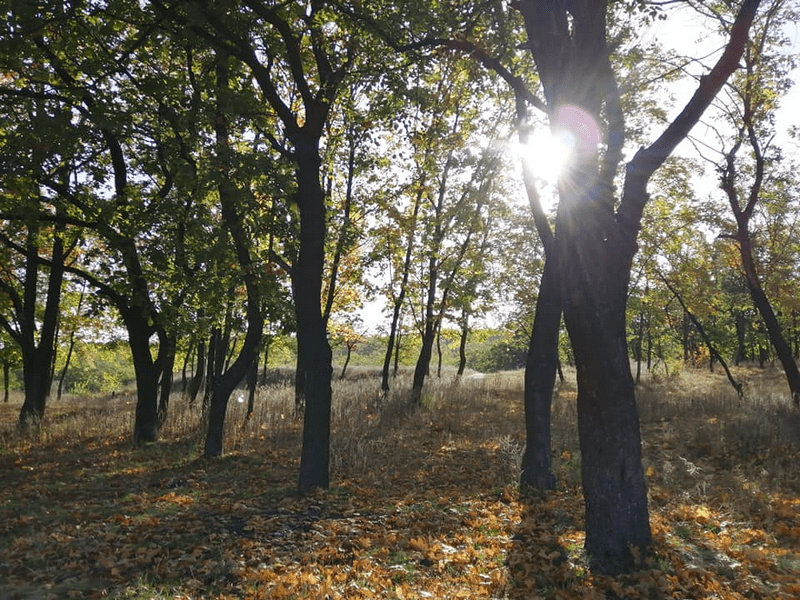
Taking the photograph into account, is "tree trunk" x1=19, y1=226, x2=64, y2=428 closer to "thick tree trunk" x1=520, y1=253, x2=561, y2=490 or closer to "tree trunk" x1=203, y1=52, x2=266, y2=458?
"tree trunk" x1=203, y1=52, x2=266, y2=458

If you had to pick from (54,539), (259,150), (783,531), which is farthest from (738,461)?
(54,539)

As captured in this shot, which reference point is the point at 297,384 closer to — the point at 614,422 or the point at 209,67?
the point at 209,67

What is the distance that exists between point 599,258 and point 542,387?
341 cm

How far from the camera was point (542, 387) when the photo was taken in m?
7.95

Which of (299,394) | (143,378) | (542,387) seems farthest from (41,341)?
(542,387)

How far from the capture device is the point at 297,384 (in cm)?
1550

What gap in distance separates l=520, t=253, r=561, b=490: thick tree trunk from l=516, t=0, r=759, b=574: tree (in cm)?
260

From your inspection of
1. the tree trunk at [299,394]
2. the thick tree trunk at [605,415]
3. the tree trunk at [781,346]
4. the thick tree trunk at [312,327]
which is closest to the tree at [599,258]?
the thick tree trunk at [605,415]

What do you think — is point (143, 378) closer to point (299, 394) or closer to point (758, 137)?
point (299, 394)

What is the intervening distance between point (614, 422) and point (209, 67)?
9439 millimetres

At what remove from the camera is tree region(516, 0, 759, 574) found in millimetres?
4840

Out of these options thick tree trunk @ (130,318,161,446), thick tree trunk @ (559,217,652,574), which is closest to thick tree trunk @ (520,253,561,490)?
thick tree trunk @ (559,217,652,574)

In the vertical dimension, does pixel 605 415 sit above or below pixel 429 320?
below

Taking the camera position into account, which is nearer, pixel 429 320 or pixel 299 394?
pixel 299 394
